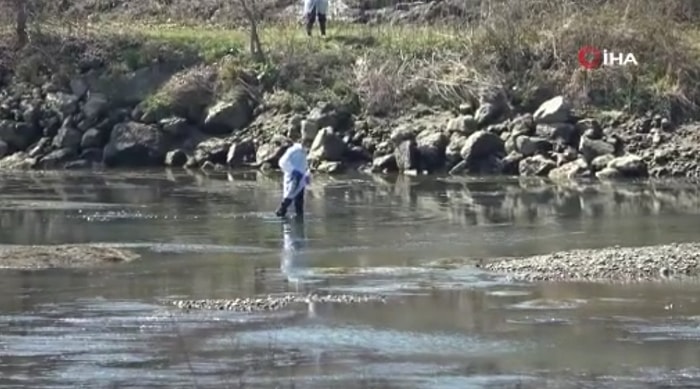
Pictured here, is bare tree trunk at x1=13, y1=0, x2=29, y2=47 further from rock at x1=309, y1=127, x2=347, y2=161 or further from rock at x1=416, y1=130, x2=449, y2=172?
rock at x1=416, y1=130, x2=449, y2=172

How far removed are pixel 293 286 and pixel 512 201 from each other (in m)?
12.1

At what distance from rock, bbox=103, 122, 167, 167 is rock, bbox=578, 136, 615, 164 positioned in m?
9.74

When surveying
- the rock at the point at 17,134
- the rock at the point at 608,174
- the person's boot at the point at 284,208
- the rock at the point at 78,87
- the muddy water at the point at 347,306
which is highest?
→ the rock at the point at 78,87

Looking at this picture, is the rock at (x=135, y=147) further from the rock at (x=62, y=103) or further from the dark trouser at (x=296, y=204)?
the dark trouser at (x=296, y=204)

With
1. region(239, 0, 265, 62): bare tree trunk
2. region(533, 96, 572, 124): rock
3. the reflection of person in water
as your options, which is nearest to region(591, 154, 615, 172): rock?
region(533, 96, 572, 124): rock

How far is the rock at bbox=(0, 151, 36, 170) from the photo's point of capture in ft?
130

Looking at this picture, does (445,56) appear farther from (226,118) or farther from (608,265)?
(608,265)

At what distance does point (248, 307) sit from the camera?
17.3 m

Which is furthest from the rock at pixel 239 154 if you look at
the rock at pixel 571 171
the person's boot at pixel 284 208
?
the person's boot at pixel 284 208

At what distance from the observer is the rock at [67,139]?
4044 centimetres

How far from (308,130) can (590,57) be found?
6.89 m

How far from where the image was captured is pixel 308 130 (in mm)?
39094

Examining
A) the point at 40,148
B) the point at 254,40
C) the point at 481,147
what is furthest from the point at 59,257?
the point at 254,40

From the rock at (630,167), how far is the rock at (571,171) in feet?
1.72
